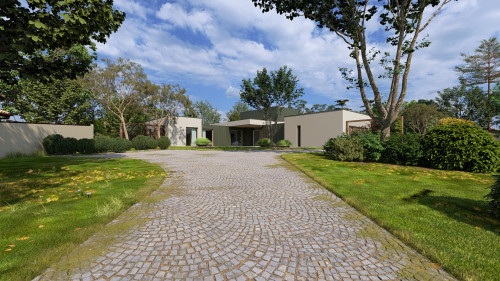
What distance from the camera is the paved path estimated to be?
2.01 m

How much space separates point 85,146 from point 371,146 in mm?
19732

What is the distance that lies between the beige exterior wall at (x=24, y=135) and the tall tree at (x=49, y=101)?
32.5 ft

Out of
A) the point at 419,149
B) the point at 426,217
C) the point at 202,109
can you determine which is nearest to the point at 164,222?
the point at 426,217

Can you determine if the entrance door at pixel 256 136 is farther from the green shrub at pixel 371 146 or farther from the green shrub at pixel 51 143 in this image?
the green shrub at pixel 51 143

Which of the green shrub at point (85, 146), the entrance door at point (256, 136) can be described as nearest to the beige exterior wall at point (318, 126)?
the entrance door at point (256, 136)

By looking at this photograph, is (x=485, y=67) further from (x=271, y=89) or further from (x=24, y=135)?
(x=24, y=135)

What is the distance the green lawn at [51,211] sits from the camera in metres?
2.17

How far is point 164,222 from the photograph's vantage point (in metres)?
3.21

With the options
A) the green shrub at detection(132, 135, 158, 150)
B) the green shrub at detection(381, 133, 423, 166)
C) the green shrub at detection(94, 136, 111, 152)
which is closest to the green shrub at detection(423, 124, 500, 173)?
the green shrub at detection(381, 133, 423, 166)

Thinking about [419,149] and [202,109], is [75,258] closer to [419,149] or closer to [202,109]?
[419,149]

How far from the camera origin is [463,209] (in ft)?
12.3

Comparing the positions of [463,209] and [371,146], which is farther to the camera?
[371,146]

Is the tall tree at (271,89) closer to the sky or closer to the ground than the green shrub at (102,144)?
closer to the sky

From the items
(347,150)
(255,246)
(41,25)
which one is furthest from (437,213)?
(41,25)
